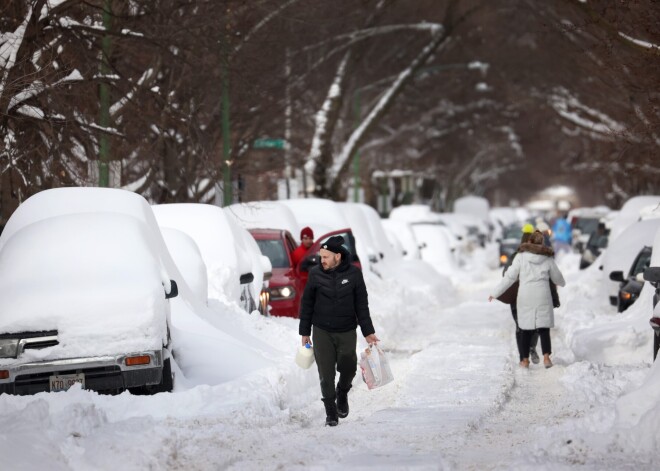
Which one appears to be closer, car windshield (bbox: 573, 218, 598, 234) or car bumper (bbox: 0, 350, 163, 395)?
car bumper (bbox: 0, 350, 163, 395)

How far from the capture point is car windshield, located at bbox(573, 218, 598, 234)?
47.2 meters

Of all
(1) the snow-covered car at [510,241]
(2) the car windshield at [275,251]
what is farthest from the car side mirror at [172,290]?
(1) the snow-covered car at [510,241]

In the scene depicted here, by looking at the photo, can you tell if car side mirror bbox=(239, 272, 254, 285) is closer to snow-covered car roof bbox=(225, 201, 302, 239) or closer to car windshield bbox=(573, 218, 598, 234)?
snow-covered car roof bbox=(225, 201, 302, 239)

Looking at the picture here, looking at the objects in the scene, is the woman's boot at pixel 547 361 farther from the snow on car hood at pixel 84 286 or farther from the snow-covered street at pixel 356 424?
the snow on car hood at pixel 84 286

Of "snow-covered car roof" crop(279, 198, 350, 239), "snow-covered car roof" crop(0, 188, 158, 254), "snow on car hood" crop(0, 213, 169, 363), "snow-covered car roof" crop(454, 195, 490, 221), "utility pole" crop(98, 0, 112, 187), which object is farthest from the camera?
"snow-covered car roof" crop(454, 195, 490, 221)

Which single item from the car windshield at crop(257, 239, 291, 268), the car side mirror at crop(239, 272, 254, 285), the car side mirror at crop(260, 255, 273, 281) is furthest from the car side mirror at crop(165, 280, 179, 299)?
the car windshield at crop(257, 239, 291, 268)

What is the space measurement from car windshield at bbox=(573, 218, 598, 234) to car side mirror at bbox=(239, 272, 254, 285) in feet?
102

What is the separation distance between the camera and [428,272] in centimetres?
3331

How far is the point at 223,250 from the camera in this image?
697 inches

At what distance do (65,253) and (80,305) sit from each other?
0.96m

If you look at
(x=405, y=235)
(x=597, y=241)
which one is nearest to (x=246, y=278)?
(x=597, y=241)

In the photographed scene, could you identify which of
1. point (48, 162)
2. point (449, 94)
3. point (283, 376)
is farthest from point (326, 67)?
point (283, 376)

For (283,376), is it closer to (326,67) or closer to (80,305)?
(80,305)

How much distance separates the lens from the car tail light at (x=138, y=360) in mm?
10891
